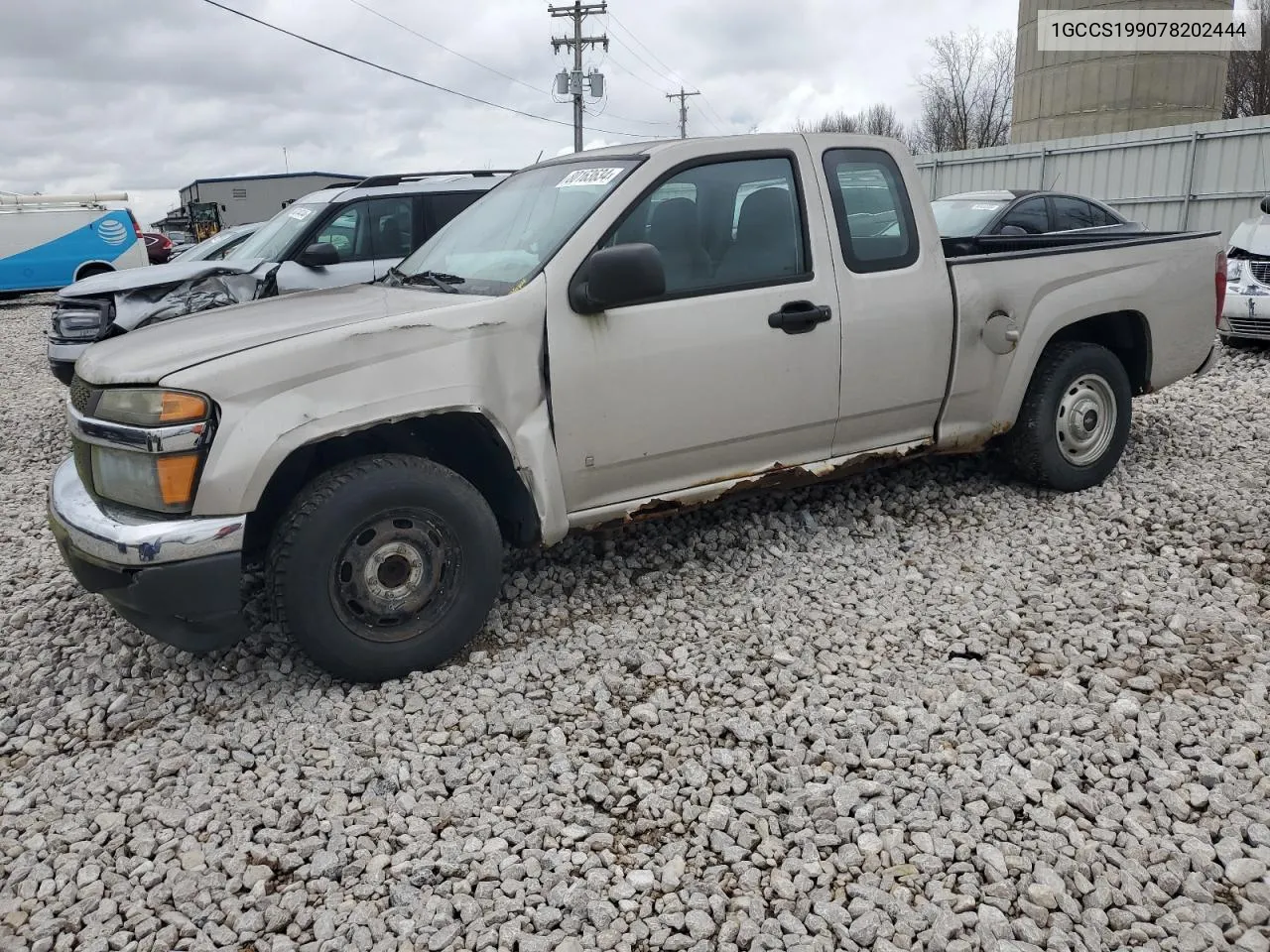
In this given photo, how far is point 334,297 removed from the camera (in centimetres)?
400

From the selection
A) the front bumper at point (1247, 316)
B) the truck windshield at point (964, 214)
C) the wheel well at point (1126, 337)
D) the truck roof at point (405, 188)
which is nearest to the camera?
the wheel well at point (1126, 337)

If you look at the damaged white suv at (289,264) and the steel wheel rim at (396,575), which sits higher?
the damaged white suv at (289,264)

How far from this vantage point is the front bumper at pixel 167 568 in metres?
3.11

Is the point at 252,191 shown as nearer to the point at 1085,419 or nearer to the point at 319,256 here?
the point at 319,256

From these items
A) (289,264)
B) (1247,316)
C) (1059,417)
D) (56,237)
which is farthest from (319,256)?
(56,237)

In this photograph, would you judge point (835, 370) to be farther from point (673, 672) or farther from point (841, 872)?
point (841, 872)

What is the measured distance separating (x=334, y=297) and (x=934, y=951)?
319 centimetres

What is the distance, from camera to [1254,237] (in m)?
9.48

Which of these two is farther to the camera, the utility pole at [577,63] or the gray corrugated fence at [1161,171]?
the utility pole at [577,63]

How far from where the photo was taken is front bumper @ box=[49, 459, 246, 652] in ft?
10.2

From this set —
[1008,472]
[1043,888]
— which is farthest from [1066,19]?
[1043,888]

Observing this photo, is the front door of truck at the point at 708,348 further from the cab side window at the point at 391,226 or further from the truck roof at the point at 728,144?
the cab side window at the point at 391,226

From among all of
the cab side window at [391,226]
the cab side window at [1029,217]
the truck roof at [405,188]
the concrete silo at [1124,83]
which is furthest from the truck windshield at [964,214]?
the concrete silo at [1124,83]

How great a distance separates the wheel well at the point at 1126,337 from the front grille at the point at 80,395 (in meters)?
4.66
